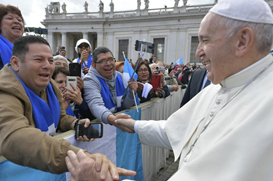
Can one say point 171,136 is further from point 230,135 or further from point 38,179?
point 38,179

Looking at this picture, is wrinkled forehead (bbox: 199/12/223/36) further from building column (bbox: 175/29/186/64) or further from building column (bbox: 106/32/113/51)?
building column (bbox: 106/32/113/51)

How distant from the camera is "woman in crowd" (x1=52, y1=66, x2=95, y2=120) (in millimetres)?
2391

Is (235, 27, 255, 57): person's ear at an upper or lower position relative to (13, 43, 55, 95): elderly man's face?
upper

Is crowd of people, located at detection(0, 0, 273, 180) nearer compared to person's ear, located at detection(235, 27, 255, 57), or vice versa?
crowd of people, located at detection(0, 0, 273, 180)

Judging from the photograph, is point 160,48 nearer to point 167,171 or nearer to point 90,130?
point 167,171

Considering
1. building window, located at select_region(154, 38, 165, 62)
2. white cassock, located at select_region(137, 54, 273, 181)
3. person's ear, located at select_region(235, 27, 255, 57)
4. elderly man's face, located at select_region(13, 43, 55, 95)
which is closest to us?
white cassock, located at select_region(137, 54, 273, 181)

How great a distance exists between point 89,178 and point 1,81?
894mm

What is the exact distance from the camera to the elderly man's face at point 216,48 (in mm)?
1265

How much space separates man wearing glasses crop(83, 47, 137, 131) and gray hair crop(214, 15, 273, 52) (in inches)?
66.2

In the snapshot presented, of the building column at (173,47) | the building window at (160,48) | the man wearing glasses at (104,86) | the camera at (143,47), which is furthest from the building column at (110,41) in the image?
the man wearing glasses at (104,86)

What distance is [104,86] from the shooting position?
2.88m

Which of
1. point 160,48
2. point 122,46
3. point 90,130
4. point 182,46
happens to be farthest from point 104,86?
point 122,46

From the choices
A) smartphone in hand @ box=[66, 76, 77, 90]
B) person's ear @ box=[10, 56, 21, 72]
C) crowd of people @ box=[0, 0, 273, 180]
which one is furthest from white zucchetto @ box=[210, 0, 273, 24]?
smartphone in hand @ box=[66, 76, 77, 90]

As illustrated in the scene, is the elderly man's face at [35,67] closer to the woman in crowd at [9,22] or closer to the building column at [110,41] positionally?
the woman in crowd at [9,22]
